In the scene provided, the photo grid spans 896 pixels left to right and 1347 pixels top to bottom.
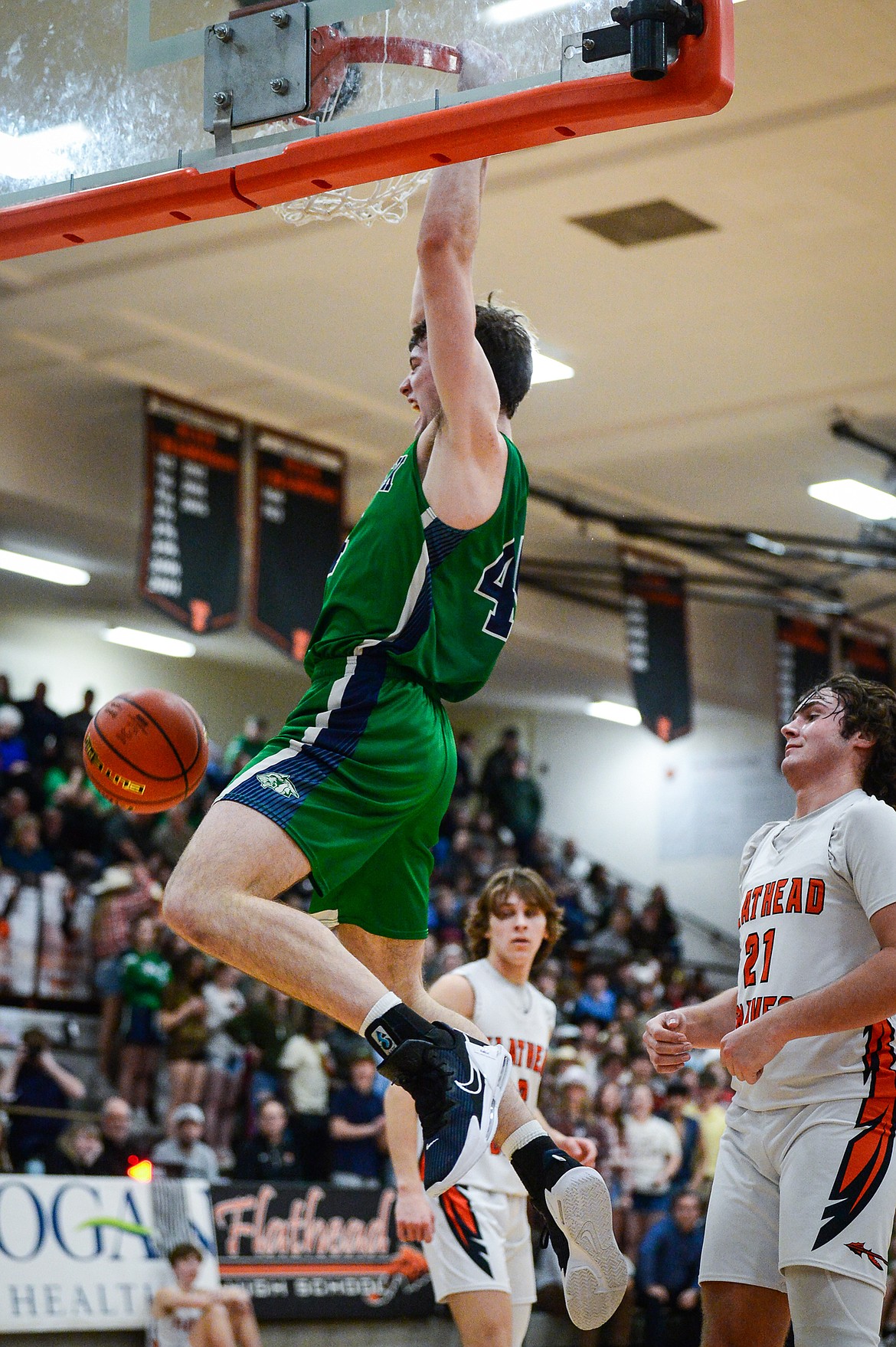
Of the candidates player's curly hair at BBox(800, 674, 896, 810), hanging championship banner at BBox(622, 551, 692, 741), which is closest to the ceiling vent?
hanging championship banner at BBox(622, 551, 692, 741)

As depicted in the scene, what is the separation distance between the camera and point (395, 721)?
3631mm

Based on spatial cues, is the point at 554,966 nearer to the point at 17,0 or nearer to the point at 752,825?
the point at 752,825

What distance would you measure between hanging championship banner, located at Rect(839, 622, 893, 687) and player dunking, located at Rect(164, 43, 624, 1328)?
1375 cm

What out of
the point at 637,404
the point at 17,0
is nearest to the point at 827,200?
the point at 637,404

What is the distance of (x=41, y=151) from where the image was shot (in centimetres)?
433

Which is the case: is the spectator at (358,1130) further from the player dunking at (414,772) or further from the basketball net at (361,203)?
the basketball net at (361,203)

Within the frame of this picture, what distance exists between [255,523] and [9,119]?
8.10 meters

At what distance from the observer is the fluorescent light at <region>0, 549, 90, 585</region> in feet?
51.5

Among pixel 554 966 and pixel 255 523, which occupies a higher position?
pixel 255 523

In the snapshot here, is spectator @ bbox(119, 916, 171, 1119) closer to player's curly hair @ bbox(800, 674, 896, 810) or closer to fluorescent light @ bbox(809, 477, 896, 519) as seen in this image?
fluorescent light @ bbox(809, 477, 896, 519)

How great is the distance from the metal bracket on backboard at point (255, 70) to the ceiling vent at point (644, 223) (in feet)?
19.6

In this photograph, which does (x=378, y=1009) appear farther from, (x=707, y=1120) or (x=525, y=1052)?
(x=707, y=1120)

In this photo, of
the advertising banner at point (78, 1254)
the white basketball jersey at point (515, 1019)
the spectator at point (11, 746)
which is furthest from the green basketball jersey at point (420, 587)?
the spectator at point (11, 746)

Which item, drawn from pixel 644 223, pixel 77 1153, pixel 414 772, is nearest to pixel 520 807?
pixel 77 1153
